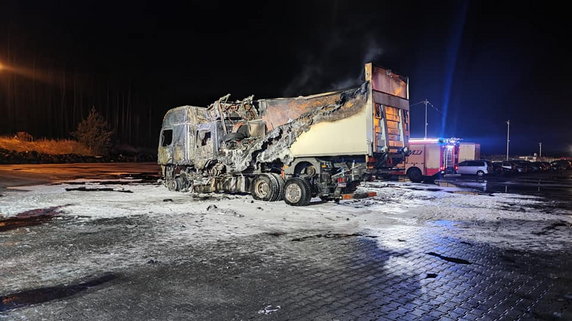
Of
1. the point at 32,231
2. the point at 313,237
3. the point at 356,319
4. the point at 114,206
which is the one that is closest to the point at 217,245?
the point at 313,237

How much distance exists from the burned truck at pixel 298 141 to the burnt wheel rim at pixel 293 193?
0.11 ft

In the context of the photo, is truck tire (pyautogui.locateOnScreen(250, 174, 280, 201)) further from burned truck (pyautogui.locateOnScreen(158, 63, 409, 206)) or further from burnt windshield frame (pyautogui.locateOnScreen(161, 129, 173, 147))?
burnt windshield frame (pyautogui.locateOnScreen(161, 129, 173, 147))

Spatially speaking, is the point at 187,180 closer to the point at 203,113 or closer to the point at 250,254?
the point at 203,113

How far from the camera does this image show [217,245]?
6.88 m

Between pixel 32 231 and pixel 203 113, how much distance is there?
29.1ft

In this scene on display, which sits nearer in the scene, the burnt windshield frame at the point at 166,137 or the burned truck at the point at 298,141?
the burned truck at the point at 298,141

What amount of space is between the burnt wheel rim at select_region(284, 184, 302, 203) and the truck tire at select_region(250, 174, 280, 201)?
1.29ft

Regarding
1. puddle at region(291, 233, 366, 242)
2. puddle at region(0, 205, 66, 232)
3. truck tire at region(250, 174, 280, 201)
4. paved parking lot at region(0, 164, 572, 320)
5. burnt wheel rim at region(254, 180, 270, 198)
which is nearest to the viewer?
paved parking lot at region(0, 164, 572, 320)

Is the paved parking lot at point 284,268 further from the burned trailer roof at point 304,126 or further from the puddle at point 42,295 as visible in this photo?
the burned trailer roof at point 304,126

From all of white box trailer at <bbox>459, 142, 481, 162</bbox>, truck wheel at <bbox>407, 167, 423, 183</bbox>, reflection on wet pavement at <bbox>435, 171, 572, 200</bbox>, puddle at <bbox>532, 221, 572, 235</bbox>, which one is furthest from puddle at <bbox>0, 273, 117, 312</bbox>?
white box trailer at <bbox>459, 142, 481, 162</bbox>

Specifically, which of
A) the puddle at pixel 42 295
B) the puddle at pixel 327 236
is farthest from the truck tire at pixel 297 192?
the puddle at pixel 42 295

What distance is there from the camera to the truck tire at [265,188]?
41.8ft

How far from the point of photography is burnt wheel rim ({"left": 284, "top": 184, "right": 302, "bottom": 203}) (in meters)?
12.1

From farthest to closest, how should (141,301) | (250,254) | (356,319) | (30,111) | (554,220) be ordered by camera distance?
1. (30,111)
2. (554,220)
3. (250,254)
4. (141,301)
5. (356,319)
